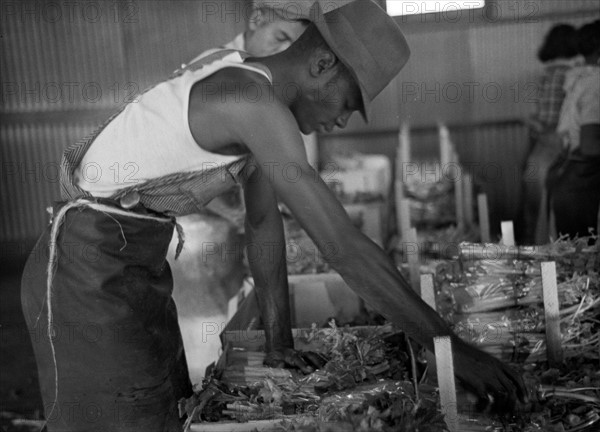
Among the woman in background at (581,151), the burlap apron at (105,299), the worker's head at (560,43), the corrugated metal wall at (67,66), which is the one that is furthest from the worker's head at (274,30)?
the worker's head at (560,43)

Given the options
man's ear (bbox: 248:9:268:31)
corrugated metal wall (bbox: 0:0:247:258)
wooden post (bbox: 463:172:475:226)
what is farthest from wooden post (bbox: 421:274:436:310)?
corrugated metal wall (bbox: 0:0:247:258)

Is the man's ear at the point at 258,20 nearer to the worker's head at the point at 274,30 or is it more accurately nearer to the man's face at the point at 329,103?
the worker's head at the point at 274,30

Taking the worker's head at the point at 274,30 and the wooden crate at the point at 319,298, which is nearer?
the wooden crate at the point at 319,298

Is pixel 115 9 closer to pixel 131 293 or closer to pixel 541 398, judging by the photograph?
pixel 131 293

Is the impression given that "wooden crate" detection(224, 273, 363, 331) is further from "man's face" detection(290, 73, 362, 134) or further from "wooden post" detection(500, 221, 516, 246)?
"man's face" detection(290, 73, 362, 134)

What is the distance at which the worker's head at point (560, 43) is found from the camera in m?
5.75

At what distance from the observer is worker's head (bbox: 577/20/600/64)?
513cm

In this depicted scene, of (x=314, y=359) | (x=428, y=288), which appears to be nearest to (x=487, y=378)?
(x=428, y=288)

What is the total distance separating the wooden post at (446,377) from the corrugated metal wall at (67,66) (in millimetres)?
5234

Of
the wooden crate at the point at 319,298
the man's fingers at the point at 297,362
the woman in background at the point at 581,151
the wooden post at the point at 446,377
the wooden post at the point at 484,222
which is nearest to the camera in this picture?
the wooden post at the point at 446,377

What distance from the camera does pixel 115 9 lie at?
22.7ft

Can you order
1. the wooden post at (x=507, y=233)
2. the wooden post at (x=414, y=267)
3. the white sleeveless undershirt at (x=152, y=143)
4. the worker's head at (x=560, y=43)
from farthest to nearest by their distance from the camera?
the worker's head at (x=560, y=43) → the wooden post at (x=414, y=267) → the wooden post at (x=507, y=233) → the white sleeveless undershirt at (x=152, y=143)

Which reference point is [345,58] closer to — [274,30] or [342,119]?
[342,119]

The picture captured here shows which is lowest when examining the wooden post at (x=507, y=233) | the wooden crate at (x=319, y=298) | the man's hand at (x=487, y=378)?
the wooden crate at (x=319, y=298)
